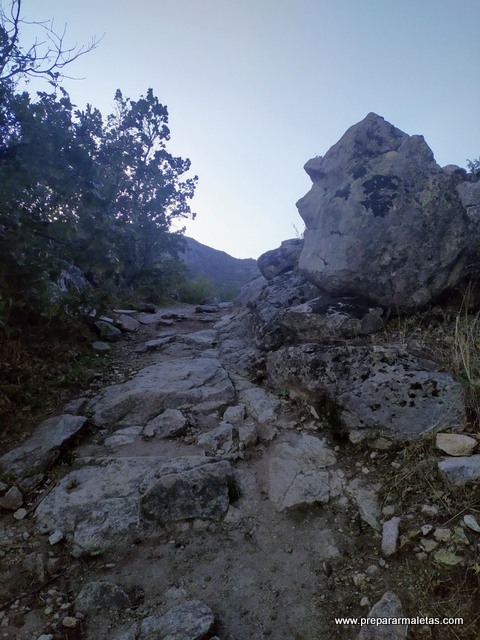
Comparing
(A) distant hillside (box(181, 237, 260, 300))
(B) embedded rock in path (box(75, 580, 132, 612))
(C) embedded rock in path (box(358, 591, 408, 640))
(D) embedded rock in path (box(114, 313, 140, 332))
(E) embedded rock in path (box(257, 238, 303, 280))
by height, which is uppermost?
(A) distant hillside (box(181, 237, 260, 300))

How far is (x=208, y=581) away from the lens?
2.61 metres

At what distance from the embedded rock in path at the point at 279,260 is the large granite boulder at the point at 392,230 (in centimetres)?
233

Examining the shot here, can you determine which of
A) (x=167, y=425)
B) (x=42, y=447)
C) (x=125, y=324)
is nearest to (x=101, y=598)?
(x=42, y=447)

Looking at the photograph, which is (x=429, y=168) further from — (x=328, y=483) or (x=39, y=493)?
(x=39, y=493)

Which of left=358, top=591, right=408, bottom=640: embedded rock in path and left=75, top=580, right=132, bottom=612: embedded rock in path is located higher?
left=358, top=591, right=408, bottom=640: embedded rock in path

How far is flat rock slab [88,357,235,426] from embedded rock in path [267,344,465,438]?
1108mm

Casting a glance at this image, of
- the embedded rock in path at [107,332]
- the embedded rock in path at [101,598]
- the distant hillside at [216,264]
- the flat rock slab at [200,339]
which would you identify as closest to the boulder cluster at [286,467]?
the embedded rock in path at [101,598]

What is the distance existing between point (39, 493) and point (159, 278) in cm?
1196

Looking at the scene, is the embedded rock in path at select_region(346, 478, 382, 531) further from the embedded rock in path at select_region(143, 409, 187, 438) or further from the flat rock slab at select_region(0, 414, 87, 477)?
the flat rock slab at select_region(0, 414, 87, 477)

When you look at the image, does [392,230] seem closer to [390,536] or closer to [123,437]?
[390,536]

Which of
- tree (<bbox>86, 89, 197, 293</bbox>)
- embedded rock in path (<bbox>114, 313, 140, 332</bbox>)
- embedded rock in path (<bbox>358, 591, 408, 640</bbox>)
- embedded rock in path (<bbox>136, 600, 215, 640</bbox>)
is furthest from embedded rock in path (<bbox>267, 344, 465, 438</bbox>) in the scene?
tree (<bbox>86, 89, 197, 293</bbox>)

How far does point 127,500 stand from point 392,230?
4.42 meters

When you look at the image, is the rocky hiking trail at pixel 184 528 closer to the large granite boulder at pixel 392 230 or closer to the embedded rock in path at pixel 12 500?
the embedded rock in path at pixel 12 500

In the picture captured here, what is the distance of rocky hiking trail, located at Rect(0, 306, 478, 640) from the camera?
2379 mm
